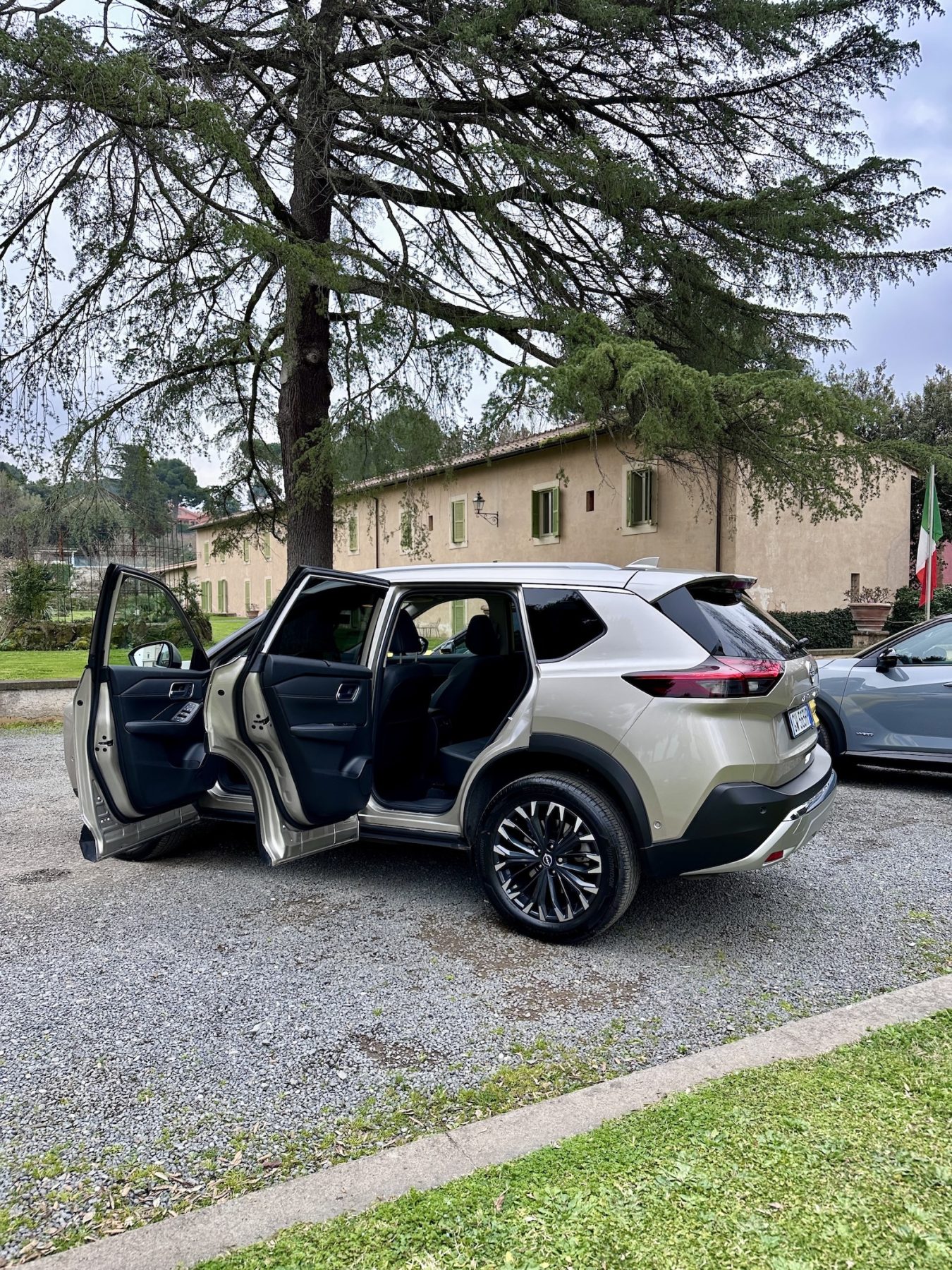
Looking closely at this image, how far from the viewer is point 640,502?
1975cm

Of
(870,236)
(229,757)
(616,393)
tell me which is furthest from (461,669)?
(870,236)

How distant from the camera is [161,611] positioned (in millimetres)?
5852

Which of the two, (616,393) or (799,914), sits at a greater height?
(616,393)

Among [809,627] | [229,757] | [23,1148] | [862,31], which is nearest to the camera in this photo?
[23,1148]

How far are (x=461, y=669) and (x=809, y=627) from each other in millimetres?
15489

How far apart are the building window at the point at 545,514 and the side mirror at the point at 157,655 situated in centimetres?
1843

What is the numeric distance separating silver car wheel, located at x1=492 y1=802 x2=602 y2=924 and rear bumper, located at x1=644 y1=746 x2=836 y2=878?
A: 0.88 ft

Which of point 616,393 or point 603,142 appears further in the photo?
point 603,142

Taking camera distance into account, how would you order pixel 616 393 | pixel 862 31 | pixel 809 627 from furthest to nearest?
pixel 809 627 < pixel 862 31 < pixel 616 393

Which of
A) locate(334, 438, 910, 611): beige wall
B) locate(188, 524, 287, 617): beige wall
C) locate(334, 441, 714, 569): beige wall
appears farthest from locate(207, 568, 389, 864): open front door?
locate(188, 524, 287, 617): beige wall

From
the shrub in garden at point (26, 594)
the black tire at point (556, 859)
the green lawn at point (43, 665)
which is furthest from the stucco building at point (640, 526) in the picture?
the black tire at point (556, 859)

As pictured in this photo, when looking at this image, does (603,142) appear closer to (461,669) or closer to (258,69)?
(258,69)

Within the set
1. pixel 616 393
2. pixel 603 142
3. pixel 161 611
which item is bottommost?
pixel 161 611

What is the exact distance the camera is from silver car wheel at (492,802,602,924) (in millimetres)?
3643
